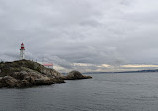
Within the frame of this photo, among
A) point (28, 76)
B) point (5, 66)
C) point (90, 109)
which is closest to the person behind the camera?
point (90, 109)

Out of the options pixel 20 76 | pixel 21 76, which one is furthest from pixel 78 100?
pixel 20 76

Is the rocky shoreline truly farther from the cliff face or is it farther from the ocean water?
the ocean water

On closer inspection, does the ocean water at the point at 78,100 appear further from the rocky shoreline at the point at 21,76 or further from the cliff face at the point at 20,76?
the cliff face at the point at 20,76

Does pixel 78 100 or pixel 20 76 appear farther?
pixel 20 76

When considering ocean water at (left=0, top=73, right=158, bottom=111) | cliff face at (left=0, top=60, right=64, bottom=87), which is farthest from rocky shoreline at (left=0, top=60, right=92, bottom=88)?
ocean water at (left=0, top=73, right=158, bottom=111)

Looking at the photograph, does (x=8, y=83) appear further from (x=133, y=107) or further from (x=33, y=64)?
(x=133, y=107)

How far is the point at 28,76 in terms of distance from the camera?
7625 cm

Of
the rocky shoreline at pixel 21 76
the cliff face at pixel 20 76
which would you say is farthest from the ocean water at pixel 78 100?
the cliff face at pixel 20 76

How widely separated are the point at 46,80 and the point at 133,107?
55658 millimetres

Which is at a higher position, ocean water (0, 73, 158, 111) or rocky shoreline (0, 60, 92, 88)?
rocky shoreline (0, 60, 92, 88)

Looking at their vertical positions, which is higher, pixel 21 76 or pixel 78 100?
pixel 21 76

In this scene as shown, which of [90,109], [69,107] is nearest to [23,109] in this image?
[69,107]

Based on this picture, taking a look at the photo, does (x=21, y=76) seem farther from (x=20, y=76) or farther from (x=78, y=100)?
(x=78, y=100)

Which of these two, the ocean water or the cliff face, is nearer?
the ocean water
